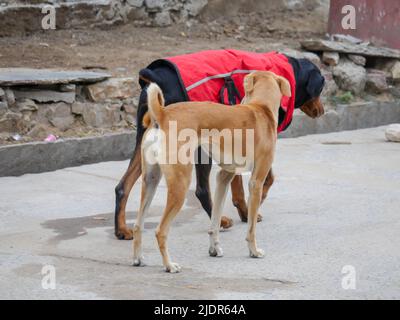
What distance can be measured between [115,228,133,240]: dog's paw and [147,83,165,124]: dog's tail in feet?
3.96

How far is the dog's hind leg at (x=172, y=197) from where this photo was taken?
567 cm

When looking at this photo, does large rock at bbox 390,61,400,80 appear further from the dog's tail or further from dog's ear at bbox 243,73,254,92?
the dog's tail

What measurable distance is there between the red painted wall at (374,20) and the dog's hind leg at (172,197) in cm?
817

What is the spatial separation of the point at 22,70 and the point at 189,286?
517 centimetres

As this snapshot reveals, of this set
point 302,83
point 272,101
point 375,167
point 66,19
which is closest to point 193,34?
point 66,19

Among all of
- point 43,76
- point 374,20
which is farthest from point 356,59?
point 43,76

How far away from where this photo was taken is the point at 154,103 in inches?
223

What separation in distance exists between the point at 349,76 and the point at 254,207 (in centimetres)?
655

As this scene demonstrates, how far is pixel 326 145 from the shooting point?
10750 mm

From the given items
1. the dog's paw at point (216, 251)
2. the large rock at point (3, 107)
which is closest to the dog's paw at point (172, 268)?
the dog's paw at point (216, 251)

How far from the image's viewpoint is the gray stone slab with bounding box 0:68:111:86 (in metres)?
9.22

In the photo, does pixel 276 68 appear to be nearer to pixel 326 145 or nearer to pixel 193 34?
pixel 326 145

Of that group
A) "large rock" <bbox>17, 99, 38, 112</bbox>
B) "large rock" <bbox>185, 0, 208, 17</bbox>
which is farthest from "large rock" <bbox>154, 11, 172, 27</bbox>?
"large rock" <bbox>17, 99, 38, 112</bbox>

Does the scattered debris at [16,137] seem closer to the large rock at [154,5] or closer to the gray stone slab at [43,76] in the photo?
the gray stone slab at [43,76]
